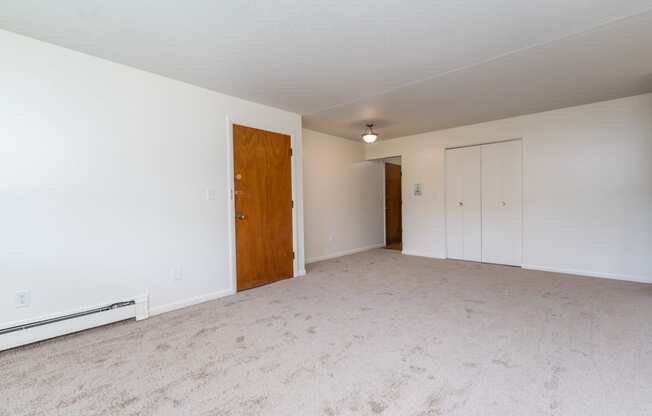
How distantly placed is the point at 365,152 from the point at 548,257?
372cm

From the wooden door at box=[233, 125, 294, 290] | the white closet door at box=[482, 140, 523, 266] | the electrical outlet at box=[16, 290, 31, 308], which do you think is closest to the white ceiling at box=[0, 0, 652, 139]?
the wooden door at box=[233, 125, 294, 290]

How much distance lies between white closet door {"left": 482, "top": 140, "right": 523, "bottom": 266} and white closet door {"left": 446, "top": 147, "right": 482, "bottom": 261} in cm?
10

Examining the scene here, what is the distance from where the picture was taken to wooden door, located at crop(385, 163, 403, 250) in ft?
23.7

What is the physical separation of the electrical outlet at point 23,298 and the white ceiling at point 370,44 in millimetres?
1968

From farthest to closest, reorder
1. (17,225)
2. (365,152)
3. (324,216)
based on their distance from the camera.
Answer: (365,152) → (324,216) → (17,225)

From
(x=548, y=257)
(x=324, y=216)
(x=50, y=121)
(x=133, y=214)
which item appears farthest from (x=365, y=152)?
(x=50, y=121)

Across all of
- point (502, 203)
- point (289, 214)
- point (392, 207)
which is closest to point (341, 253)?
point (289, 214)

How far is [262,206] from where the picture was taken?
3984 mm

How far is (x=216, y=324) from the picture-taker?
8.91ft

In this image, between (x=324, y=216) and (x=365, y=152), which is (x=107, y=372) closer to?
(x=324, y=216)

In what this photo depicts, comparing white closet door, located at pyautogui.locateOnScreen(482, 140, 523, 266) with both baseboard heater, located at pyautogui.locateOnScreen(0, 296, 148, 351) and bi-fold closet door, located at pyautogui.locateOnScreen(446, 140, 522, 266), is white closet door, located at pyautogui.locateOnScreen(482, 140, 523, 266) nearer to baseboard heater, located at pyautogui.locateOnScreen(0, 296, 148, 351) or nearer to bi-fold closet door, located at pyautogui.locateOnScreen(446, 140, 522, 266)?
bi-fold closet door, located at pyautogui.locateOnScreen(446, 140, 522, 266)

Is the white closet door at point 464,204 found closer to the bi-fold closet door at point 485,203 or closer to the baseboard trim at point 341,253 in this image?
the bi-fold closet door at point 485,203

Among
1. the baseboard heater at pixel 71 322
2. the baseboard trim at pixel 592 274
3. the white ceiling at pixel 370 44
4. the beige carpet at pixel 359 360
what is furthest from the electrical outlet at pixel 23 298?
the baseboard trim at pixel 592 274

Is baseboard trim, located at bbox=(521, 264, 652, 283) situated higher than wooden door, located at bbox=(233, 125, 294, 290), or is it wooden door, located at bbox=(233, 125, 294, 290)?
wooden door, located at bbox=(233, 125, 294, 290)
